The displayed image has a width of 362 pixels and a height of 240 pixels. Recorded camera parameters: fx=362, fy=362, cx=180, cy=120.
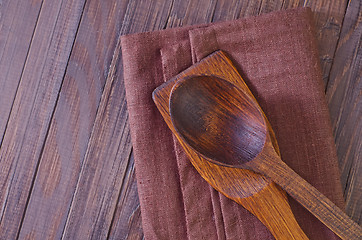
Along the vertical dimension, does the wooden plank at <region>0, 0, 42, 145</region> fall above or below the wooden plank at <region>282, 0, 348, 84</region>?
below

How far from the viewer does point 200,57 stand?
1.67 ft

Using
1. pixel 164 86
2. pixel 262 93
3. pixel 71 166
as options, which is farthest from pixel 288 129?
pixel 71 166

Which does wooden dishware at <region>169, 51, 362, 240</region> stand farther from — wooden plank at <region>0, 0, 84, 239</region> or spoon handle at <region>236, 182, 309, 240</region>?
wooden plank at <region>0, 0, 84, 239</region>

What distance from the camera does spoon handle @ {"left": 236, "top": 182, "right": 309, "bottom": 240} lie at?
458 millimetres

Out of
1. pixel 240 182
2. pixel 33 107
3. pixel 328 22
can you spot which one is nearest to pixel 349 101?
pixel 328 22

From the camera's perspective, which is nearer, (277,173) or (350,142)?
(277,173)

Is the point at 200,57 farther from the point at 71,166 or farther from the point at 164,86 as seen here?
the point at 71,166

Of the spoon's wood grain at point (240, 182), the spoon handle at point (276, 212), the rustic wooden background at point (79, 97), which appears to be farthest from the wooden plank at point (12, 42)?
the spoon handle at point (276, 212)

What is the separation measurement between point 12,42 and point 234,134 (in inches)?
15.6

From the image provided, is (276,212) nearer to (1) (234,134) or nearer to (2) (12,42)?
(1) (234,134)

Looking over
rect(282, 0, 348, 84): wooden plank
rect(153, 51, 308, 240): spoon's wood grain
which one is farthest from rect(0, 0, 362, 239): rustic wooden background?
rect(153, 51, 308, 240): spoon's wood grain

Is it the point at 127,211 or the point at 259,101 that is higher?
the point at 259,101

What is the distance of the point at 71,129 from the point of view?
589mm

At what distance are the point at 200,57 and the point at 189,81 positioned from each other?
0.06 meters
